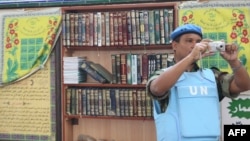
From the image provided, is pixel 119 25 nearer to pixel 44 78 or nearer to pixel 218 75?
pixel 44 78

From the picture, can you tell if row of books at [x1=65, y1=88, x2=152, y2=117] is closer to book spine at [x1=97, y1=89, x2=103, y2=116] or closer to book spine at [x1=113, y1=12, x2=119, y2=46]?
book spine at [x1=97, y1=89, x2=103, y2=116]

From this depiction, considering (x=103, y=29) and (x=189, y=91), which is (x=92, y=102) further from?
(x=189, y=91)

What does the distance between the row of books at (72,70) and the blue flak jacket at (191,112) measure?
126 cm

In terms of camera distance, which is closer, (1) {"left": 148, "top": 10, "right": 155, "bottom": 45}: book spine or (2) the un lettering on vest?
(2) the un lettering on vest

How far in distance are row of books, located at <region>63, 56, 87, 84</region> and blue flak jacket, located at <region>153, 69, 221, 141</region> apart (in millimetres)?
1257

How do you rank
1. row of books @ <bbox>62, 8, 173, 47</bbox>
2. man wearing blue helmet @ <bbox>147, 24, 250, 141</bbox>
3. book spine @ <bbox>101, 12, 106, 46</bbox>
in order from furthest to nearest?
book spine @ <bbox>101, 12, 106, 46</bbox>
row of books @ <bbox>62, 8, 173, 47</bbox>
man wearing blue helmet @ <bbox>147, 24, 250, 141</bbox>

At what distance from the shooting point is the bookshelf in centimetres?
260

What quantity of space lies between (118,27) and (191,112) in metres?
1.25

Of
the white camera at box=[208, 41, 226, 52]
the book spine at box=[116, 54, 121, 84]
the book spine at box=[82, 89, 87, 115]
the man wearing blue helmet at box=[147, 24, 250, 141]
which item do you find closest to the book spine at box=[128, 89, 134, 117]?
the book spine at box=[116, 54, 121, 84]

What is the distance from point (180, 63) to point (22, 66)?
1785mm

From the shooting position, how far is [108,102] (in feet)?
8.83

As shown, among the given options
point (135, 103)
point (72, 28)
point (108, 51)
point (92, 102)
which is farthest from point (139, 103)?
point (72, 28)

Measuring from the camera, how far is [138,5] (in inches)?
104

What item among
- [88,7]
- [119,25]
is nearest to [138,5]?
[119,25]
